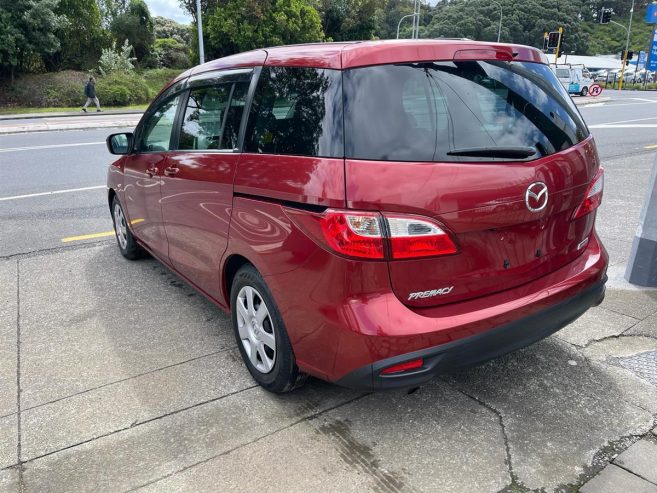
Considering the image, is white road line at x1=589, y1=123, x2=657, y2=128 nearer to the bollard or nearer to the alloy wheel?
the bollard

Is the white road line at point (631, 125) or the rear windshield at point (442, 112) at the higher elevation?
the rear windshield at point (442, 112)

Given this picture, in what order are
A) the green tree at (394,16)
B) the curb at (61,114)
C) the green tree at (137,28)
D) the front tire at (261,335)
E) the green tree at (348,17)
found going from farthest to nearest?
1. the green tree at (394,16)
2. the green tree at (348,17)
3. the green tree at (137,28)
4. the curb at (61,114)
5. the front tire at (261,335)

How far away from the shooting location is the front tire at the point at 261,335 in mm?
2715

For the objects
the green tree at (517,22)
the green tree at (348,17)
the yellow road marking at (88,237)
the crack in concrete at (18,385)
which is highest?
the green tree at (517,22)

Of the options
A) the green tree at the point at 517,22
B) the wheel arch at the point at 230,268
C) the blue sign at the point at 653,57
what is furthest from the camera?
the green tree at the point at 517,22

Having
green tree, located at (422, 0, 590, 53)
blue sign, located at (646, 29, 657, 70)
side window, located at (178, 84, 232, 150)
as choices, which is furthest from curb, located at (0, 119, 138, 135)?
green tree, located at (422, 0, 590, 53)

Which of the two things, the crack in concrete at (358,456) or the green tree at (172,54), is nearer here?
the crack in concrete at (358,456)

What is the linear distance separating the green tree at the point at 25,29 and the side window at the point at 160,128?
2981 centimetres

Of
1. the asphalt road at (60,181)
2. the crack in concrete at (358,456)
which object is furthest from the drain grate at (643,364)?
the asphalt road at (60,181)

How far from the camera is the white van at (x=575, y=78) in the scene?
3313 cm

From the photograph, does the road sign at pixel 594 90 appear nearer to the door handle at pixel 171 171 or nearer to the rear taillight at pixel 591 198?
the rear taillight at pixel 591 198

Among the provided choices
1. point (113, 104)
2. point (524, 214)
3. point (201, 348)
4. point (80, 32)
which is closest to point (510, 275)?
point (524, 214)

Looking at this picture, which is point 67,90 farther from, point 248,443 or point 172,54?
point 248,443

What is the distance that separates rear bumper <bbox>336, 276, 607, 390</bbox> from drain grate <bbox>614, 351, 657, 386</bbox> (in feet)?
2.97
